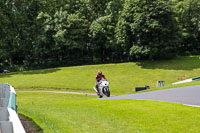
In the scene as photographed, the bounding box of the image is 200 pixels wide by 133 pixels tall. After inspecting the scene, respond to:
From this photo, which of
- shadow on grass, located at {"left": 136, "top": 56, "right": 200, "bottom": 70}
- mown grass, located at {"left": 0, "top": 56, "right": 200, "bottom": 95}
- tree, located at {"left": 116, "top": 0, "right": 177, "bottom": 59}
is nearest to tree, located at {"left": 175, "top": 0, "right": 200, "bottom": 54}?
shadow on grass, located at {"left": 136, "top": 56, "right": 200, "bottom": 70}

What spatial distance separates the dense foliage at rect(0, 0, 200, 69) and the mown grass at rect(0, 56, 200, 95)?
126 inches

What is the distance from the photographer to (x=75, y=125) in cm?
736

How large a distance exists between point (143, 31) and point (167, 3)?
7618 millimetres

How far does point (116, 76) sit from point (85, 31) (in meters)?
16.4

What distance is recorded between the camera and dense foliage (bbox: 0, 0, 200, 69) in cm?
4688

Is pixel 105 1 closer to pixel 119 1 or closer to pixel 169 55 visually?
pixel 119 1

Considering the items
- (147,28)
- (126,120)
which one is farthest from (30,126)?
(147,28)

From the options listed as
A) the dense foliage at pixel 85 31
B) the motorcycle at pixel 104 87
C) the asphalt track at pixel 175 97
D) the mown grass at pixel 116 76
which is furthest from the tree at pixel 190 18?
the asphalt track at pixel 175 97

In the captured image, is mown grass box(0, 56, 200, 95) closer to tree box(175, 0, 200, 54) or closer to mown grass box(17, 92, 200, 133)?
tree box(175, 0, 200, 54)

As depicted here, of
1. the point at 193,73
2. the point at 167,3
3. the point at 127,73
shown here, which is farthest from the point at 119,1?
the point at 193,73

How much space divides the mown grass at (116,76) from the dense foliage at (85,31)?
10.5 feet

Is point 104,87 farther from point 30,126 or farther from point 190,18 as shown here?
point 190,18

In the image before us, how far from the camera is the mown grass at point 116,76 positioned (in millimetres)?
35506

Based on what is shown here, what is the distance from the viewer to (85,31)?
53719 millimetres
